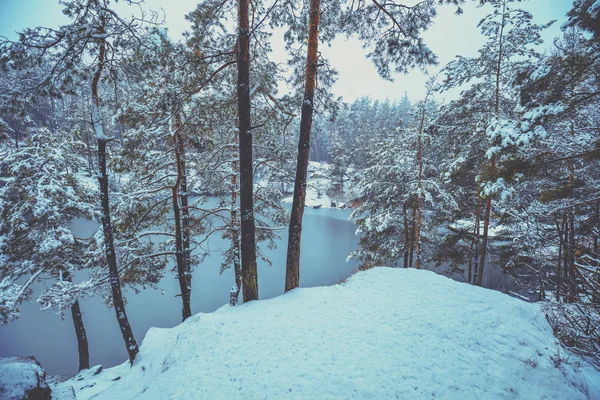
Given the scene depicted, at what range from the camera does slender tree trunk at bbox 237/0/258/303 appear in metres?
5.10

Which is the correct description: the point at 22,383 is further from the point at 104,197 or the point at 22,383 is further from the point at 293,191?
the point at 293,191

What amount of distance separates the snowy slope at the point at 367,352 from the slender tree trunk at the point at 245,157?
2.45ft

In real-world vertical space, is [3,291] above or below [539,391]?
below

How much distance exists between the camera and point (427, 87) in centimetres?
991

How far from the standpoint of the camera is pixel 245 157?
5.52 metres

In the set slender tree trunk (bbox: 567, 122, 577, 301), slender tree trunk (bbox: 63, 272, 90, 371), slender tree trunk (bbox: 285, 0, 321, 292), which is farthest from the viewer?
slender tree trunk (bbox: 63, 272, 90, 371)

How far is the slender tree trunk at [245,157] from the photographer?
5.10m

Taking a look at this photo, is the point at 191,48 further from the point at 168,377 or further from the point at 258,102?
the point at 168,377

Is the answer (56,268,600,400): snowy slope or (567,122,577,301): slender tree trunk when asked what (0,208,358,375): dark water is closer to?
(56,268,600,400): snowy slope

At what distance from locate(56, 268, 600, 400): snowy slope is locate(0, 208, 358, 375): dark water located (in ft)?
20.8

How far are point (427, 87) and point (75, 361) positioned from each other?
19882 millimetres

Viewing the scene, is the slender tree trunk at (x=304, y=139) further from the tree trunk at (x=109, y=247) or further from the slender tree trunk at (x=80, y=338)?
the slender tree trunk at (x=80, y=338)

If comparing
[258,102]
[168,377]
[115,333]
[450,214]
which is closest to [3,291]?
[115,333]

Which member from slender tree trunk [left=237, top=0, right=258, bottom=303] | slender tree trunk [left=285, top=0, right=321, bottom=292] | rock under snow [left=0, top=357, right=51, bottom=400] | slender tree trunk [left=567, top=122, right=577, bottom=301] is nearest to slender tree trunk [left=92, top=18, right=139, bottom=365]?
rock under snow [left=0, top=357, right=51, bottom=400]
